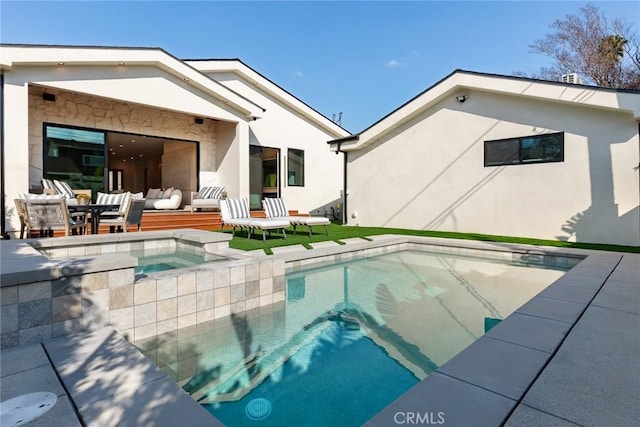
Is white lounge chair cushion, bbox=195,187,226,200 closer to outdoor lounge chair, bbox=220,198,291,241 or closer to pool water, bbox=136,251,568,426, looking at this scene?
outdoor lounge chair, bbox=220,198,291,241

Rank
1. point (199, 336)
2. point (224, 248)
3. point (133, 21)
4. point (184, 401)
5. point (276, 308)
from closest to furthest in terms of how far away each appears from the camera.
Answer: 1. point (184, 401)
2. point (199, 336)
3. point (276, 308)
4. point (224, 248)
5. point (133, 21)

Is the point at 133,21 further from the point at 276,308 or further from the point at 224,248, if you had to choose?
the point at 276,308

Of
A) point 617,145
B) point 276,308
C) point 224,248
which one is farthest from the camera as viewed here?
point 617,145

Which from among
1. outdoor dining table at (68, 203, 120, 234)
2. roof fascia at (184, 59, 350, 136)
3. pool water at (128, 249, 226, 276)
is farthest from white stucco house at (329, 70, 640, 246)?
outdoor dining table at (68, 203, 120, 234)

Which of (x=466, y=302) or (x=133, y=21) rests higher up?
(x=133, y=21)

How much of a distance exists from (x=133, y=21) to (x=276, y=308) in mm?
11207

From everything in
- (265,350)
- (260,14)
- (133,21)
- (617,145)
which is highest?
(260,14)

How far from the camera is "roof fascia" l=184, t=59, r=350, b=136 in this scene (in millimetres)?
12610

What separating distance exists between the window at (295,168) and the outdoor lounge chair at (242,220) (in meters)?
6.02

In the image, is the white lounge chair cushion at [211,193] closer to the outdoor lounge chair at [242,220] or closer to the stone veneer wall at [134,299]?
the outdoor lounge chair at [242,220]

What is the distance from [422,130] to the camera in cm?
1064

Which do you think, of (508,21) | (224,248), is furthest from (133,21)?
(508,21)

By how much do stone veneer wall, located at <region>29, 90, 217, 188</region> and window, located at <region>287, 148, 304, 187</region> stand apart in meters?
3.31

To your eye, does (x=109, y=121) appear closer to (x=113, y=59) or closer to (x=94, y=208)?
(x=113, y=59)
